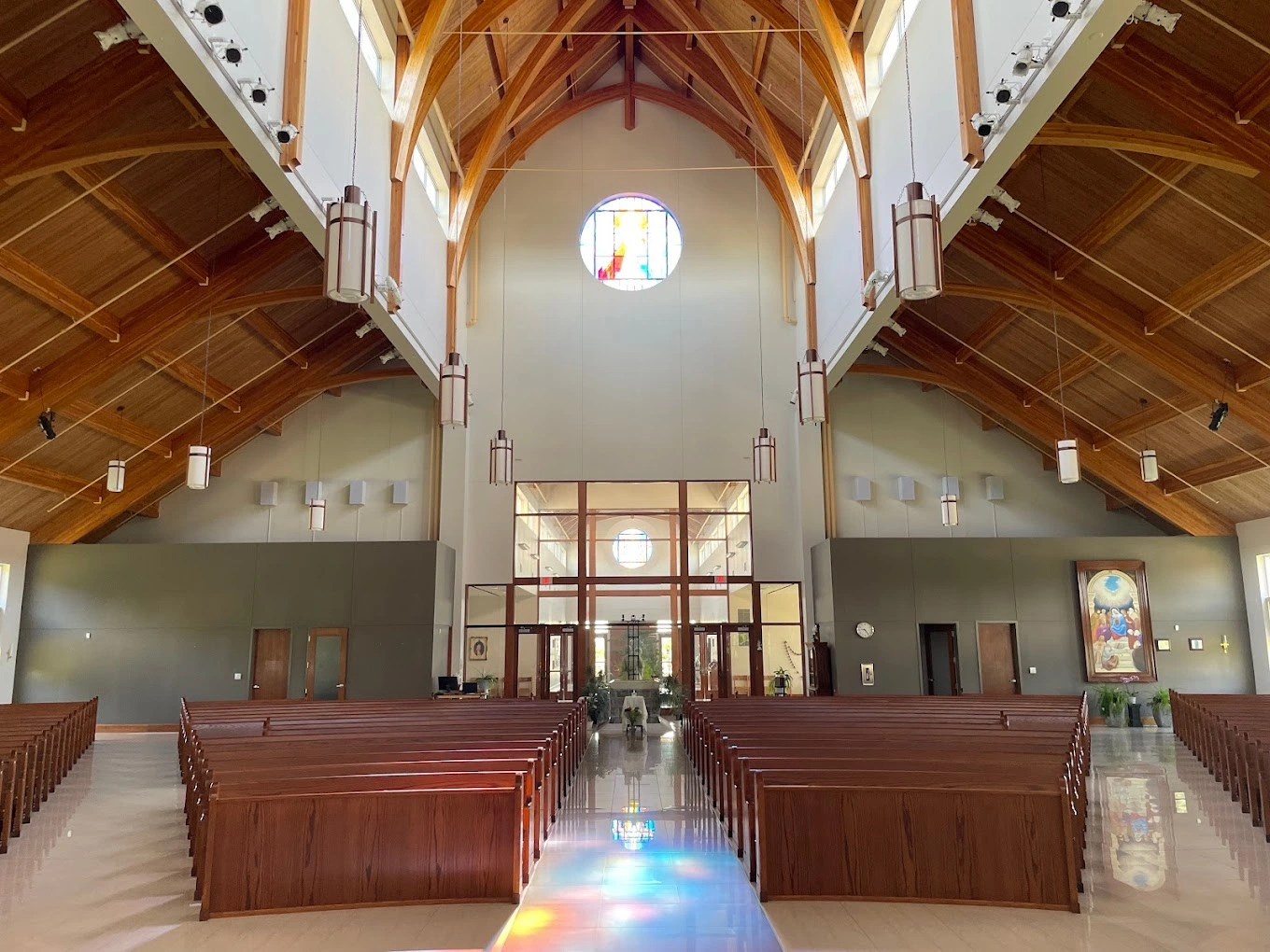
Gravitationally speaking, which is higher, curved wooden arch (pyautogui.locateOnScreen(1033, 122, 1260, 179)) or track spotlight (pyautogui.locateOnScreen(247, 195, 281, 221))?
track spotlight (pyautogui.locateOnScreen(247, 195, 281, 221))

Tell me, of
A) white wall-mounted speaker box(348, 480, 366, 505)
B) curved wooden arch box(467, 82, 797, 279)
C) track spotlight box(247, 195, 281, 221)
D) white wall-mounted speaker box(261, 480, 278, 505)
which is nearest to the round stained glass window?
curved wooden arch box(467, 82, 797, 279)

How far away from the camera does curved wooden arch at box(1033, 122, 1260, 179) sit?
28.7 feet

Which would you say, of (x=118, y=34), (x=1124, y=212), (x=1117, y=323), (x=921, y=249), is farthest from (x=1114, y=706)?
(x=118, y=34)

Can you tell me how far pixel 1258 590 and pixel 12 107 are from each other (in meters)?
19.9

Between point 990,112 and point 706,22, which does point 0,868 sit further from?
point 706,22

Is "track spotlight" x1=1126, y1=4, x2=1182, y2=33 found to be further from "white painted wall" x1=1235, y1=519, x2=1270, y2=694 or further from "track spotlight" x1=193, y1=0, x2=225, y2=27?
"white painted wall" x1=1235, y1=519, x2=1270, y2=694

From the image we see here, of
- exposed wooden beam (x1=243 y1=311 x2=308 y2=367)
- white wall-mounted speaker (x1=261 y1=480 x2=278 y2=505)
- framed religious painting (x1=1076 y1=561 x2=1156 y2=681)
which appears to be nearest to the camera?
exposed wooden beam (x1=243 y1=311 x2=308 y2=367)

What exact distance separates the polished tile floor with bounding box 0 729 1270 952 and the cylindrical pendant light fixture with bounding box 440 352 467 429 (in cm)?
672

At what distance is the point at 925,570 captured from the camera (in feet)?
57.3

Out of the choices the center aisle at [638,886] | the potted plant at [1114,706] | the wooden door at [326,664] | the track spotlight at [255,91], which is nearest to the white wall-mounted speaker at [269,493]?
the wooden door at [326,664]

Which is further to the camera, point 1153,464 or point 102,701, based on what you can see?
point 102,701

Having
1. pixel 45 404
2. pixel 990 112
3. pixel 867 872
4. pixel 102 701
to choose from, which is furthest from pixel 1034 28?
pixel 102 701

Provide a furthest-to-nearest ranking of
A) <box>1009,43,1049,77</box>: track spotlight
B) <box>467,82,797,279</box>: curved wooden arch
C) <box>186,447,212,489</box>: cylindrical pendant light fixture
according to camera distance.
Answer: <box>467,82,797,279</box>: curved wooden arch < <box>186,447,212,489</box>: cylindrical pendant light fixture < <box>1009,43,1049,77</box>: track spotlight

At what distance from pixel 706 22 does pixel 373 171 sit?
751 centimetres
